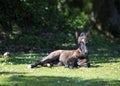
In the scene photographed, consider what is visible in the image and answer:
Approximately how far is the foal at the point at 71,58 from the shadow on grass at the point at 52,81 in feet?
12.1

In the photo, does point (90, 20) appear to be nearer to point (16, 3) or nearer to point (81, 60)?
point (81, 60)

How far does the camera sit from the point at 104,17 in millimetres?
3100

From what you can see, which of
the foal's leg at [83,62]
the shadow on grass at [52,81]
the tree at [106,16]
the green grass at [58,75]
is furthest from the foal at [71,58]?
the tree at [106,16]

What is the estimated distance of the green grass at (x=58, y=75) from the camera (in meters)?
13.0

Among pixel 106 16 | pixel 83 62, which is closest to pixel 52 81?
pixel 83 62

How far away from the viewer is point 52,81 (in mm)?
13438

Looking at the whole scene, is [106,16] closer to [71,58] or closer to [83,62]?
[83,62]

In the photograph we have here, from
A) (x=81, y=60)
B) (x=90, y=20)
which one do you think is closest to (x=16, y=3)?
(x=81, y=60)

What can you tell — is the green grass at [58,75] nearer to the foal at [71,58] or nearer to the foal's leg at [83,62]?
the foal's leg at [83,62]

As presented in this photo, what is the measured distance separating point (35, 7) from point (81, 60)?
13.0 metres

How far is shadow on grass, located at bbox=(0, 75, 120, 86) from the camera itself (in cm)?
1284

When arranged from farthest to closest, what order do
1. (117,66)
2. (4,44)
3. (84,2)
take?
(4,44), (117,66), (84,2)

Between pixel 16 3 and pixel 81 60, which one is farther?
pixel 16 3

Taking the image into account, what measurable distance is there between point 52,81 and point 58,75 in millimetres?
1675
